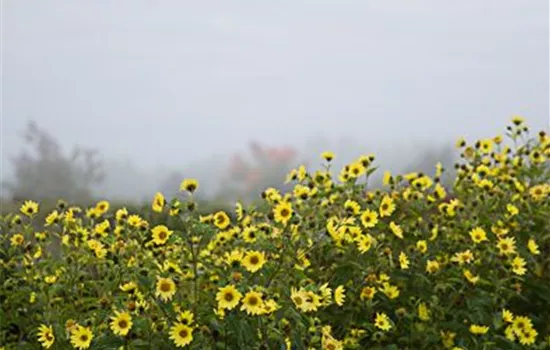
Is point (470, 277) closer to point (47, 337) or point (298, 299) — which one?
point (298, 299)

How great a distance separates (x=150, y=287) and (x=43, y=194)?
4.03m

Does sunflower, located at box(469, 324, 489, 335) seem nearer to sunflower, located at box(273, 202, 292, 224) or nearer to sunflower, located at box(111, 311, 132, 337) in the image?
sunflower, located at box(273, 202, 292, 224)

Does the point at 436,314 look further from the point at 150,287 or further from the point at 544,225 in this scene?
the point at 150,287

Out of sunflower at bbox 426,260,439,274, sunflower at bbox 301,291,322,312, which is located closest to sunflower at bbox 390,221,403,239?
sunflower at bbox 426,260,439,274

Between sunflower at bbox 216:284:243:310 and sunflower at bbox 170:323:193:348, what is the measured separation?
11 cm

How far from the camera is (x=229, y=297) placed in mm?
2074

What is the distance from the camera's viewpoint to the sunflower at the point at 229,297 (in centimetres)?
206

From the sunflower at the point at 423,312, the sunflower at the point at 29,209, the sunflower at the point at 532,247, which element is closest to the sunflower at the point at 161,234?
the sunflower at the point at 29,209

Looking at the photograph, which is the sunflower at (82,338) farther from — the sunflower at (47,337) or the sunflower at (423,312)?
the sunflower at (423,312)

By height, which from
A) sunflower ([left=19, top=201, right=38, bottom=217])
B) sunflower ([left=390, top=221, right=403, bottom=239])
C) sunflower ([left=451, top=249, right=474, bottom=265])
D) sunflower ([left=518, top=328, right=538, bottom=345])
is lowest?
sunflower ([left=518, top=328, right=538, bottom=345])

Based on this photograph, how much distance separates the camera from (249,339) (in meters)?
2.10

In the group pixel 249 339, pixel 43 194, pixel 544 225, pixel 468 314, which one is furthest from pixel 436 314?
pixel 43 194

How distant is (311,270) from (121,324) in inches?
33.9

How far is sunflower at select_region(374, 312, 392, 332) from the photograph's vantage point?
2633mm
